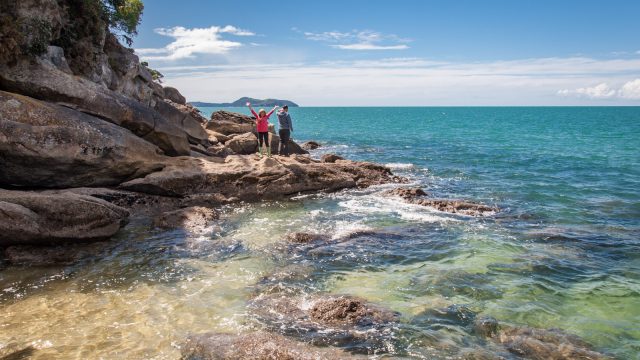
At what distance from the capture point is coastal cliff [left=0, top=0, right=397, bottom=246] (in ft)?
45.0

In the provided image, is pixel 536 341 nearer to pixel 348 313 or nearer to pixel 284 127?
pixel 348 313

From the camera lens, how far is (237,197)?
20.3m

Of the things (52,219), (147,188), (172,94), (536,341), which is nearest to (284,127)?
(147,188)

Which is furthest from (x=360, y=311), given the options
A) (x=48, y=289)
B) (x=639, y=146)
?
(x=639, y=146)

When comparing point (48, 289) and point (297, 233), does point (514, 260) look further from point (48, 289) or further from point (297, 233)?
point (48, 289)

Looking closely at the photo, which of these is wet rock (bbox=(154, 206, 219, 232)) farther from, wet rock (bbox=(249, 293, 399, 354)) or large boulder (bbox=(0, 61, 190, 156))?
wet rock (bbox=(249, 293, 399, 354))

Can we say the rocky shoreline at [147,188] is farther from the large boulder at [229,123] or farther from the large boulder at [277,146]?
the large boulder at [229,123]

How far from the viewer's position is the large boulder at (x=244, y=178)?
18922 millimetres

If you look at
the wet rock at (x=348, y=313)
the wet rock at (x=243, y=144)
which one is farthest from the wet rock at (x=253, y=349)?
the wet rock at (x=243, y=144)

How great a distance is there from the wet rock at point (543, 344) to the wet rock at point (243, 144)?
856 inches

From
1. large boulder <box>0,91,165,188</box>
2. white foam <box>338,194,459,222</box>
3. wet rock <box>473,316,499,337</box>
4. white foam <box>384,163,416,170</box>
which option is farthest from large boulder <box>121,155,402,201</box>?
wet rock <box>473,316,499,337</box>

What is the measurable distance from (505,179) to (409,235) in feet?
51.4

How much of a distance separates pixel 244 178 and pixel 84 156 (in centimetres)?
680

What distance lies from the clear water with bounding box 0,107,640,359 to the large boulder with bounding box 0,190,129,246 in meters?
0.81
